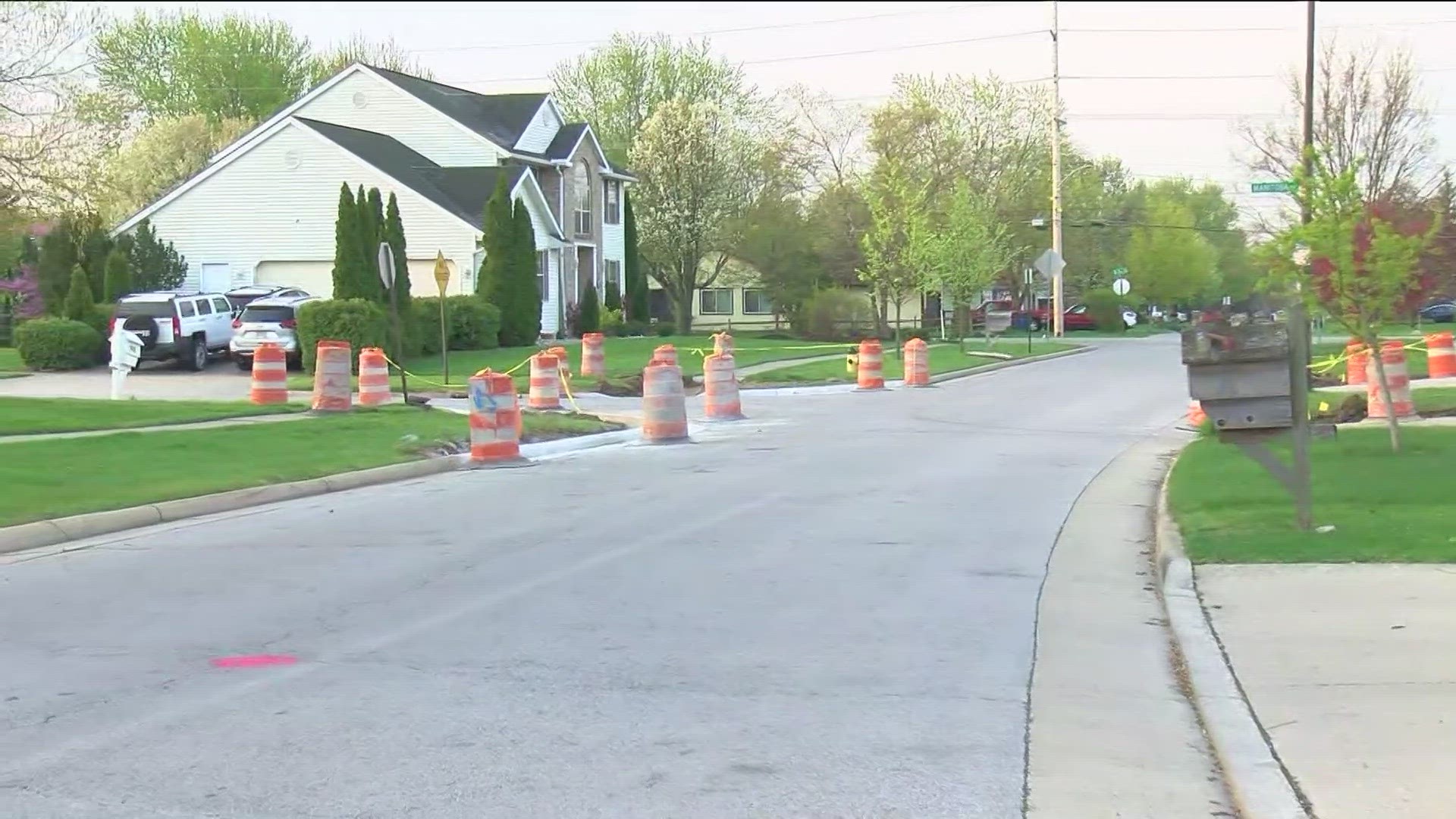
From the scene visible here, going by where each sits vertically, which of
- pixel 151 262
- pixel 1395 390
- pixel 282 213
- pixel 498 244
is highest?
pixel 282 213

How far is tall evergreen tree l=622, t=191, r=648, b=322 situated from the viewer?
58031 millimetres

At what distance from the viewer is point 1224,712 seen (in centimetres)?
662

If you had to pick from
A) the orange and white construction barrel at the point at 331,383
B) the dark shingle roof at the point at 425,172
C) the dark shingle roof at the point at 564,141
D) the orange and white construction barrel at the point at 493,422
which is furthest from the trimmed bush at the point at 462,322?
the orange and white construction barrel at the point at 493,422

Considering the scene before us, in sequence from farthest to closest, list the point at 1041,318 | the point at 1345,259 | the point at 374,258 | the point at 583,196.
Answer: the point at 1041,318 → the point at 583,196 → the point at 374,258 → the point at 1345,259

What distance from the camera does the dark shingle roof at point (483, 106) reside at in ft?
165

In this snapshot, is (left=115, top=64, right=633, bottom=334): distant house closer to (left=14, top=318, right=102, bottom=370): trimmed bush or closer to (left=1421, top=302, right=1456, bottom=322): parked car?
(left=14, top=318, right=102, bottom=370): trimmed bush

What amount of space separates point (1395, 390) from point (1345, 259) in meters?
7.71

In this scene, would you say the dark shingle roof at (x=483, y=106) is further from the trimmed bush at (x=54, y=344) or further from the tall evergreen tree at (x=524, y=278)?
the trimmed bush at (x=54, y=344)

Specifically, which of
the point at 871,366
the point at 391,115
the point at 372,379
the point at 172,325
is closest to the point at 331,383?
the point at 372,379

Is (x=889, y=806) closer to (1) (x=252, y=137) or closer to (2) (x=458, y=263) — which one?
(2) (x=458, y=263)

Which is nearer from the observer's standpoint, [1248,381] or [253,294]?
[1248,381]

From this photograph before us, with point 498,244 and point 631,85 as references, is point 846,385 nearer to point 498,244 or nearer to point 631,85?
point 498,244

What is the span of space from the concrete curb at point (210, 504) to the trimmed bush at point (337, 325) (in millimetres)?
13511

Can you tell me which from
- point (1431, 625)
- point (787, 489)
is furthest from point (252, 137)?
point (1431, 625)
